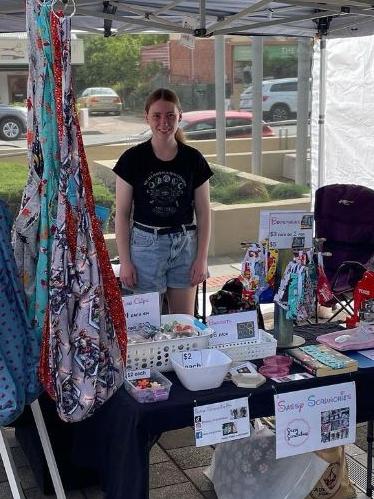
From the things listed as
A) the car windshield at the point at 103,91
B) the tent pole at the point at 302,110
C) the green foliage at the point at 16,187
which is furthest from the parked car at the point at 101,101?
the tent pole at the point at 302,110

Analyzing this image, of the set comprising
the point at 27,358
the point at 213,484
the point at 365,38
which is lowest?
the point at 213,484

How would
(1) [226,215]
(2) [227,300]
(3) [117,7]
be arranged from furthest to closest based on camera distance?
(1) [226,215]
(3) [117,7]
(2) [227,300]

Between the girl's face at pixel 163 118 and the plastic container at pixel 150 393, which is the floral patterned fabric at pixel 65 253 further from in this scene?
the girl's face at pixel 163 118

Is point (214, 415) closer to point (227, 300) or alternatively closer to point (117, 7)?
point (227, 300)

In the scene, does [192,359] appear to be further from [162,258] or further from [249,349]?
[162,258]

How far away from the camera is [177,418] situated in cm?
216

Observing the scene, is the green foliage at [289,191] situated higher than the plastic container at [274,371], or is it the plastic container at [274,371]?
the plastic container at [274,371]

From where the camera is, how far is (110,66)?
1123 cm

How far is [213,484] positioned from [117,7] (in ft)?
9.39

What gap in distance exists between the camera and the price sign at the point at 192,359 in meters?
2.32

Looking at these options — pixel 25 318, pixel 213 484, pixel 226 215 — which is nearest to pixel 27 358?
pixel 25 318

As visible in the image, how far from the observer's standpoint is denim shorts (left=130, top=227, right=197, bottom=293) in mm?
3355

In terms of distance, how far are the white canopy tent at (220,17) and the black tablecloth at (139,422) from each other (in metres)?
2.26

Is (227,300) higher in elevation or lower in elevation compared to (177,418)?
higher
